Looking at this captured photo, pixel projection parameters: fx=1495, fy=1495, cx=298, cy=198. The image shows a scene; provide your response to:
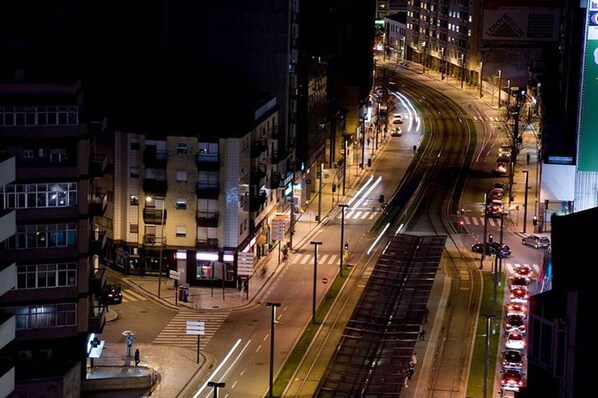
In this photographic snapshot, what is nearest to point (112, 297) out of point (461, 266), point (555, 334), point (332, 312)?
point (332, 312)

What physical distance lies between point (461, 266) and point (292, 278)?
1571cm

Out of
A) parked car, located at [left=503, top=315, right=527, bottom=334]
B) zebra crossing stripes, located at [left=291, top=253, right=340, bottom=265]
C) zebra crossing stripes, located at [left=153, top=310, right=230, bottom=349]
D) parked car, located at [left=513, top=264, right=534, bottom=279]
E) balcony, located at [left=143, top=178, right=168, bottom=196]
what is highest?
balcony, located at [left=143, top=178, right=168, bottom=196]

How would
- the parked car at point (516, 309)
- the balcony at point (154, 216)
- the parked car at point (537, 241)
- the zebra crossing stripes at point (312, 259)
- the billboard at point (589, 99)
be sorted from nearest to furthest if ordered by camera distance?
the parked car at point (516, 309)
the balcony at point (154, 216)
the zebra crossing stripes at point (312, 259)
the parked car at point (537, 241)
the billboard at point (589, 99)

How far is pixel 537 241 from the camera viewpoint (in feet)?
454

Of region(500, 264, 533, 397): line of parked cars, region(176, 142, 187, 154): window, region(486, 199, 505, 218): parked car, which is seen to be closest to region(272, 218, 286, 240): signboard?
region(176, 142, 187, 154): window

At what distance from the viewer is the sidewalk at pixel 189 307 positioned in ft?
302

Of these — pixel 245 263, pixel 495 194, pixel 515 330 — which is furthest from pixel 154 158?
pixel 495 194

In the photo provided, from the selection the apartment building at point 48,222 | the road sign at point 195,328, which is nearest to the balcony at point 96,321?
the apartment building at point 48,222

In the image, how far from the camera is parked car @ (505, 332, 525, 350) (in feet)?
336

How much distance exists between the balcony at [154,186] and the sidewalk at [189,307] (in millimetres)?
7056

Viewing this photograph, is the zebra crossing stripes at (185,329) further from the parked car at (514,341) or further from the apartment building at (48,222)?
the parked car at (514,341)

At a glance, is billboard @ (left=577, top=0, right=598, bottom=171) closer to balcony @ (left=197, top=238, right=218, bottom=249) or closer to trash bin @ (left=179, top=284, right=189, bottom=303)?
balcony @ (left=197, top=238, right=218, bottom=249)

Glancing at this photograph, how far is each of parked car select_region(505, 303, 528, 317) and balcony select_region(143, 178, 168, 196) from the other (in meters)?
29.1

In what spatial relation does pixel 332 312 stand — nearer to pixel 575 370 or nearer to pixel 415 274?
pixel 415 274
